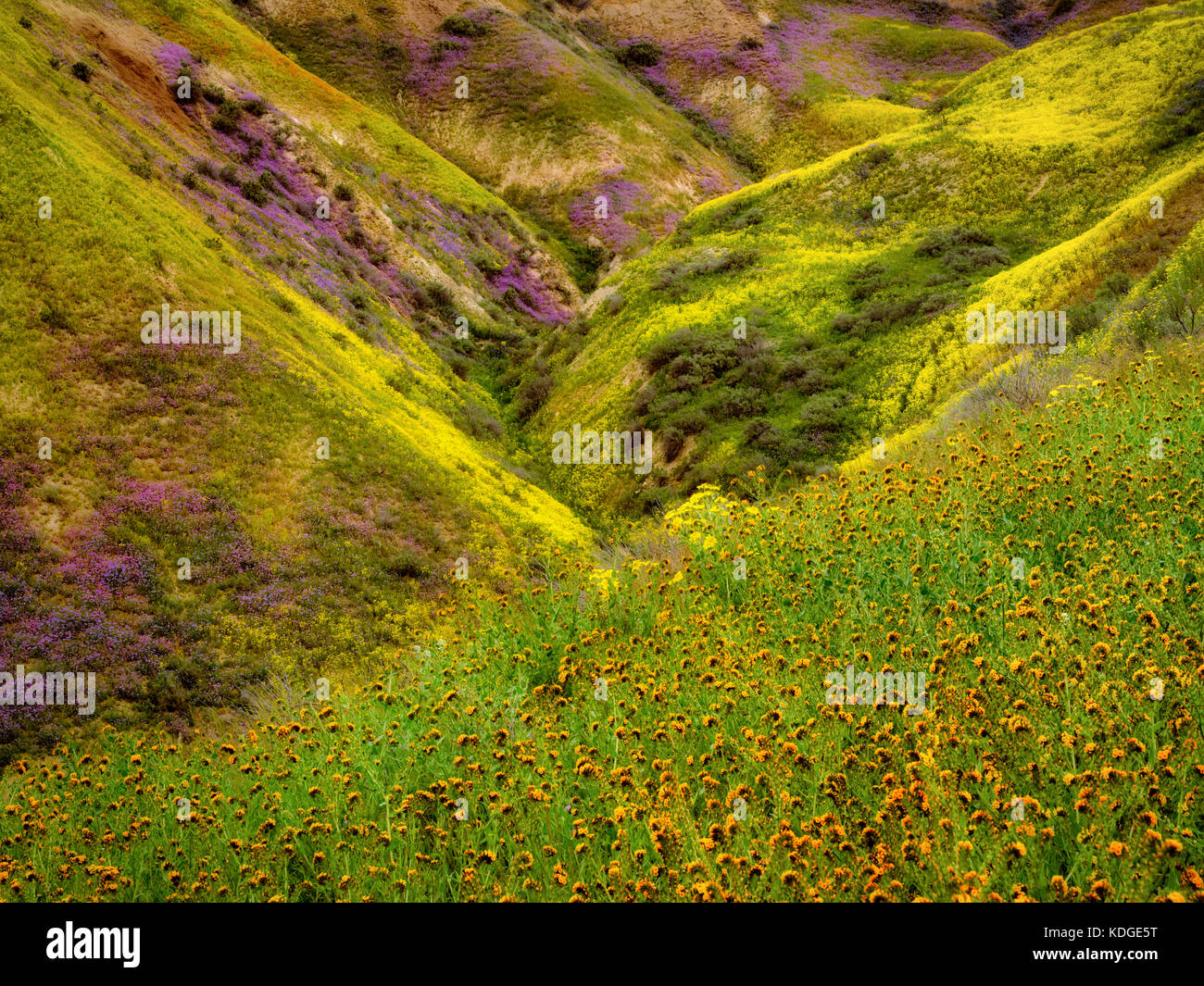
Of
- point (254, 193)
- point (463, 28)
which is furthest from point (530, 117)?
point (254, 193)

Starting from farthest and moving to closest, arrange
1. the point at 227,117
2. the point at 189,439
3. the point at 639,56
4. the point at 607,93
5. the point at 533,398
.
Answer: the point at 639,56 → the point at 607,93 → the point at 227,117 → the point at 533,398 → the point at 189,439

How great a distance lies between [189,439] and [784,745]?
58.7ft

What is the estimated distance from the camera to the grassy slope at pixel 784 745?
329 centimetres

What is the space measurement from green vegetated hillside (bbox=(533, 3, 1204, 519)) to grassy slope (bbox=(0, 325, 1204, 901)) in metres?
14.2

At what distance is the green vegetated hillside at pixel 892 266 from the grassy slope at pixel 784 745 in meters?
14.2

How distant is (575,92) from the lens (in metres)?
69.4

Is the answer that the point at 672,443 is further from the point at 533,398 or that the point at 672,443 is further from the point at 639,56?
the point at 639,56

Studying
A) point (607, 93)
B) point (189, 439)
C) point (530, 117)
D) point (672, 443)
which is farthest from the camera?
→ point (607, 93)

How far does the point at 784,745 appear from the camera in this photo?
13.3ft

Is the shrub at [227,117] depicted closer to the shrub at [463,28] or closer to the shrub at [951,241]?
the shrub at [951,241]

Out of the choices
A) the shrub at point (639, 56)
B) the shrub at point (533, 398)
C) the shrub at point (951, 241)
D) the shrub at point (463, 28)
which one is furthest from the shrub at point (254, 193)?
the shrub at point (639, 56)

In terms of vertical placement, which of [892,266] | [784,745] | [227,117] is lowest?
[784,745]

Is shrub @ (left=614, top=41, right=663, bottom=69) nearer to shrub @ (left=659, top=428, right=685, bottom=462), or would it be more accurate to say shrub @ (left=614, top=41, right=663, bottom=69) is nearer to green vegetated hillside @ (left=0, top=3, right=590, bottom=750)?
green vegetated hillside @ (left=0, top=3, right=590, bottom=750)

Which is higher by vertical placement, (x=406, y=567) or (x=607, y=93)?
(x=607, y=93)
